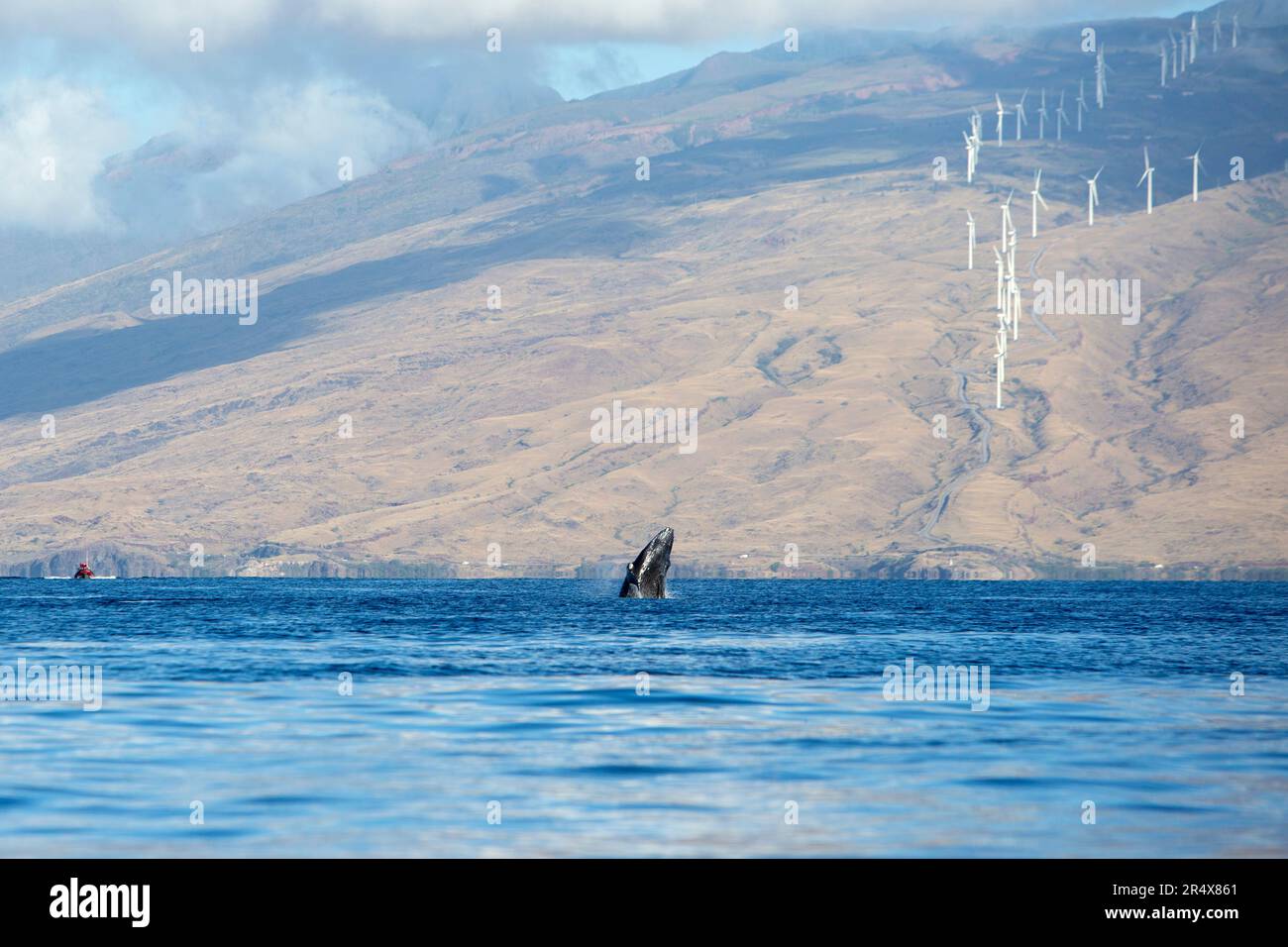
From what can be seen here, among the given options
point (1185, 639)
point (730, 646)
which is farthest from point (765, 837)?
point (1185, 639)

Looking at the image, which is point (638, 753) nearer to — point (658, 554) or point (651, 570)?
point (658, 554)

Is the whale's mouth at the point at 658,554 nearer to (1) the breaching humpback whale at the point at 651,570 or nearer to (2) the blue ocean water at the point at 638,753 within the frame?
(1) the breaching humpback whale at the point at 651,570

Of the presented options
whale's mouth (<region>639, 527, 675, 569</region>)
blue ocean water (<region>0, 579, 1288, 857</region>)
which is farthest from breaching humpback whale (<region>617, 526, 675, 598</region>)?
blue ocean water (<region>0, 579, 1288, 857</region>)

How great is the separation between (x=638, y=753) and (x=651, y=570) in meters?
66.0

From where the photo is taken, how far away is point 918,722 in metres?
35.8

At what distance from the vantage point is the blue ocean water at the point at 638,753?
22625 millimetres

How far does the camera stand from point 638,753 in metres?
30.8

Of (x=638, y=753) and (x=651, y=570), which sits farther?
(x=651, y=570)

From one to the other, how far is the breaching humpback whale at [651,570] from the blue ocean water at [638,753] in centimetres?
2771

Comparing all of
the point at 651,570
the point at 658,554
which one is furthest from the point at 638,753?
the point at 651,570
